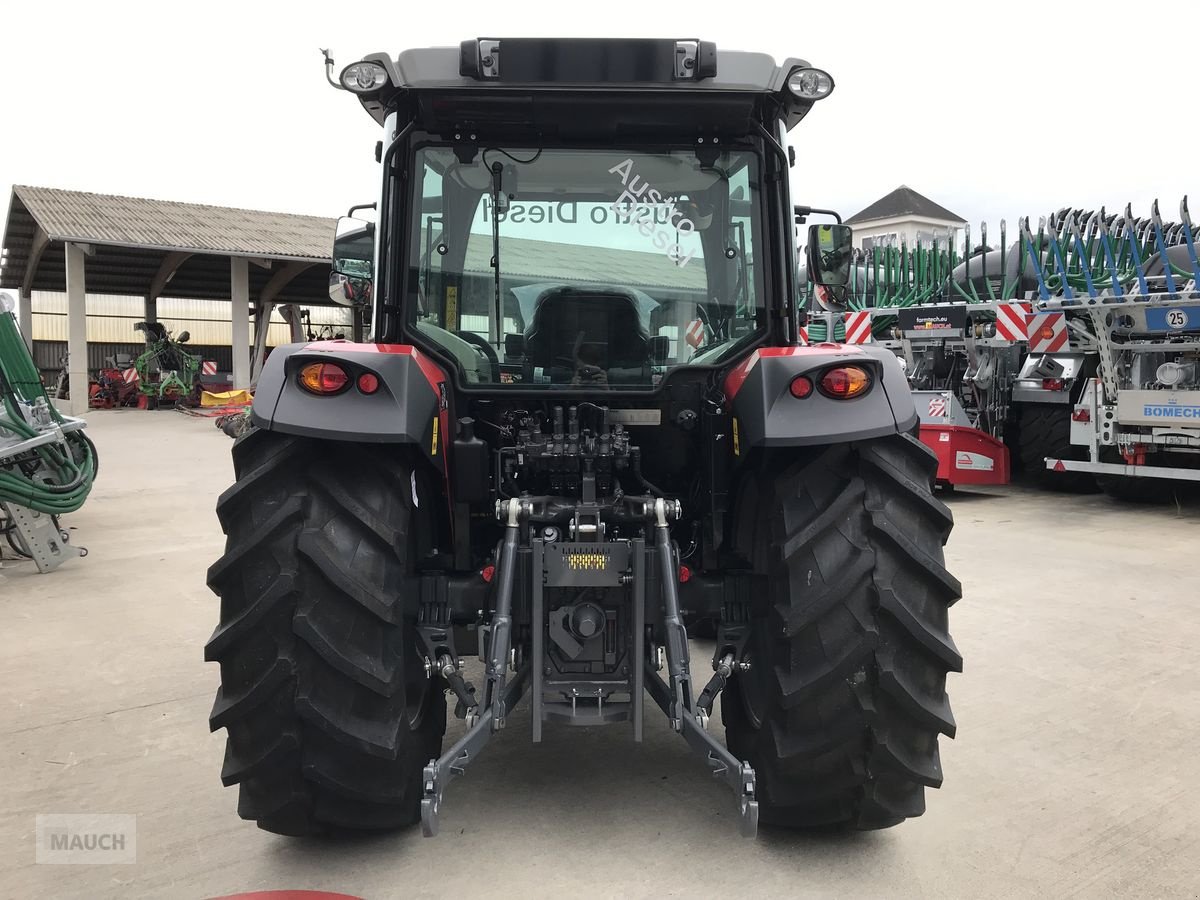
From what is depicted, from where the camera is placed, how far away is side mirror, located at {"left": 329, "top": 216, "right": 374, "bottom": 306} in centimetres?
308

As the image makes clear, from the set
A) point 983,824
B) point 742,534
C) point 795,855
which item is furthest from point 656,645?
point 983,824

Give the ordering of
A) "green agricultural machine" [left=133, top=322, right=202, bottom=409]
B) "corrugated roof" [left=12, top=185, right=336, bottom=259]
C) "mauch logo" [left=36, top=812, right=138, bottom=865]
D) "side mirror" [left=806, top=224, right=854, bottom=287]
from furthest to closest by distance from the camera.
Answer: "green agricultural machine" [left=133, top=322, right=202, bottom=409] → "corrugated roof" [left=12, top=185, right=336, bottom=259] → "side mirror" [left=806, top=224, right=854, bottom=287] → "mauch logo" [left=36, top=812, right=138, bottom=865]

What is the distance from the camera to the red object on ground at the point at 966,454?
8805mm

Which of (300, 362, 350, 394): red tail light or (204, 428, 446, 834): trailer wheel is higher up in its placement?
(300, 362, 350, 394): red tail light

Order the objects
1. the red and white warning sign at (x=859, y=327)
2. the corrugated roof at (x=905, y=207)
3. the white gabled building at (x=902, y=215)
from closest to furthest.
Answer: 1. the red and white warning sign at (x=859, y=327)
2. the white gabled building at (x=902, y=215)
3. the corrugated roof at (x=905, y=207)

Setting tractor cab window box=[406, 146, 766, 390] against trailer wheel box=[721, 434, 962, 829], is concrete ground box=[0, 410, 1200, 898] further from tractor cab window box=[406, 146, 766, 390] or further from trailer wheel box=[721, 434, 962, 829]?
tractor cab window box=[406, 146, 766, 390]

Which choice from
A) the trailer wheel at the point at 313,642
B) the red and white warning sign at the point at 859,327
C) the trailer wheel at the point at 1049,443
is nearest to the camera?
the trailer wheel at the point at 313,642

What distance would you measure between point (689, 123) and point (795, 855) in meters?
2.02

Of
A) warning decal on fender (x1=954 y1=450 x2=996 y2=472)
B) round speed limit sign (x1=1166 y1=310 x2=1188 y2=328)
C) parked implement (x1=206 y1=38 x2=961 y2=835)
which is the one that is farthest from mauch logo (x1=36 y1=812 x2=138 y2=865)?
round speed limit sign (x1=1166 y1=310 x2=1188 y2=328)

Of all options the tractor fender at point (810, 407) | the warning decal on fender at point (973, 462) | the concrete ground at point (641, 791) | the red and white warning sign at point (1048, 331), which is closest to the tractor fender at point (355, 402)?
the tractor fender at point (810, 407)

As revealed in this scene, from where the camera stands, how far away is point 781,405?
7.64 ft

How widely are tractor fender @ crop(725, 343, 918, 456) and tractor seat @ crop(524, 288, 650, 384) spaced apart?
43 centimetres

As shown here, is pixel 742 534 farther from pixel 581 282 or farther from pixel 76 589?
pixel 76 589

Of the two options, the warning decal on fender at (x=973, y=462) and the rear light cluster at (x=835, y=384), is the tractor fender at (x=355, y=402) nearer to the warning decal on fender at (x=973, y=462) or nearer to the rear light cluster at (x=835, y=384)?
the rear light cluster at (x=835, y=384)
